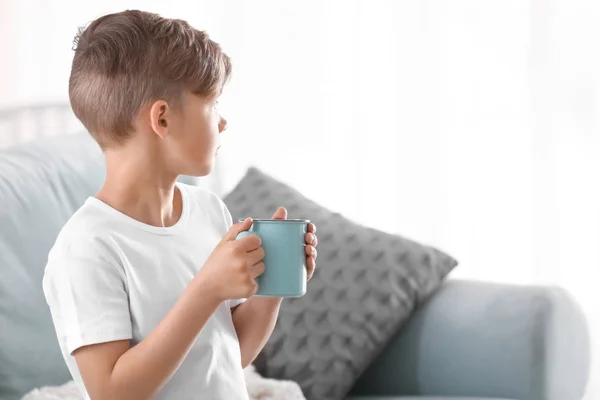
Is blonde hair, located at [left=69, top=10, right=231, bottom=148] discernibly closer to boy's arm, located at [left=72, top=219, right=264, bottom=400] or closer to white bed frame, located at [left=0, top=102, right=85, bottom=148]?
boy's arm, located at [left=72, top=219, right=264, bottom=400]

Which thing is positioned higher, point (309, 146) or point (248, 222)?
point (248, 222)

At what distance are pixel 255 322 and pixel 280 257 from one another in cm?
23

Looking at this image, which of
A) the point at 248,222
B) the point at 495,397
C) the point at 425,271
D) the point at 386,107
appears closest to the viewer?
the point at 248,222

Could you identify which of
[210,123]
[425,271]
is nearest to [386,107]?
[425,271]

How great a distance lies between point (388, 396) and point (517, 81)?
0.99m

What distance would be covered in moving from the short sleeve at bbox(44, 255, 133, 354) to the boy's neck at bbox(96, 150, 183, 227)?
99 mm

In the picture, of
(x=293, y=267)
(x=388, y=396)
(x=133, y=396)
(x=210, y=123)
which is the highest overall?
(x=210, y=123)

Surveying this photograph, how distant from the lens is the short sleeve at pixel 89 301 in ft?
3.46

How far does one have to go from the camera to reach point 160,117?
3.71 feet

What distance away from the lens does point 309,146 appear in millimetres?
2744

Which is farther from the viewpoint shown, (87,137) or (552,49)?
(552,49)

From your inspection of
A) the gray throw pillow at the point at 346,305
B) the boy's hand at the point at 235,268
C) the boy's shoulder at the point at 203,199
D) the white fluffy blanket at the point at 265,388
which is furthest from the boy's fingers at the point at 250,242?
the gray throw pillow at the point at 346,305

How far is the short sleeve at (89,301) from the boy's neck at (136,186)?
10 centimetres

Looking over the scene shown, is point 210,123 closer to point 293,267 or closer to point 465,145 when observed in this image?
point 293,267
